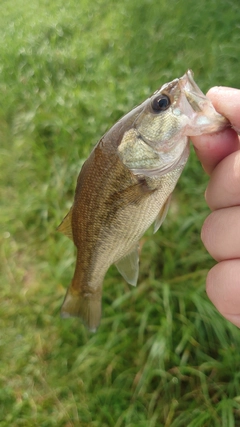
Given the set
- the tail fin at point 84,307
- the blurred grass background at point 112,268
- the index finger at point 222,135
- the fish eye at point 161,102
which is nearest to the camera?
the index finger at point 222,135

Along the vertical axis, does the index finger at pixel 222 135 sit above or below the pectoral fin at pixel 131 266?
above

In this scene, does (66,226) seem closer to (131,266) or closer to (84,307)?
(131,266)

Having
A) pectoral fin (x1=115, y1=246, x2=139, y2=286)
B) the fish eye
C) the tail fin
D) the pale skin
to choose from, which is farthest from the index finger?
the tail fin

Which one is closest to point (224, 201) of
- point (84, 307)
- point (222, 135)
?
point (222, 135)

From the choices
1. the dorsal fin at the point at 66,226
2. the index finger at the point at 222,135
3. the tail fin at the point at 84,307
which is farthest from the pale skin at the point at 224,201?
the tail fin at the point at 84,307

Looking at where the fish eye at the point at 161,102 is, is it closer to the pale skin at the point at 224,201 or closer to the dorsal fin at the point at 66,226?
the pale skin at the point at 224,201

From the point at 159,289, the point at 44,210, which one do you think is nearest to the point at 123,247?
the point at 159,289

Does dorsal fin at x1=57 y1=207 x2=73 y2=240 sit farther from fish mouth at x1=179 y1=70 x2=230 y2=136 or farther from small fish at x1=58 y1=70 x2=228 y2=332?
fish mouth at x1=179 y1=70 x2=230 y2=136
